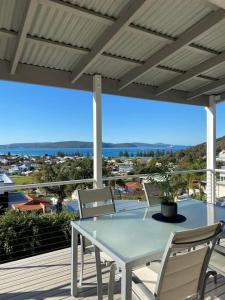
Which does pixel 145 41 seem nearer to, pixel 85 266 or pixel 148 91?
pixel 148 91

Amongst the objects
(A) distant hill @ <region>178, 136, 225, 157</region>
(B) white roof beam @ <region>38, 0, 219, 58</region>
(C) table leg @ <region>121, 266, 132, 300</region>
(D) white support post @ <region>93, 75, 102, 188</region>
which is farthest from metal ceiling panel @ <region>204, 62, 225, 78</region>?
(C) table leg @ <region>121, 266, 132, 300</region>

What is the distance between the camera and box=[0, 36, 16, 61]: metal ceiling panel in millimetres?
3058

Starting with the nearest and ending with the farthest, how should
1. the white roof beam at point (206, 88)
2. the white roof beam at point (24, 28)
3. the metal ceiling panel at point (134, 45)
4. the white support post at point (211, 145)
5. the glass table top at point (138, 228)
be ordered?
the glass table top at point (138, 228) < the white roof beam at point (24, 28) < the metal ceiling panel at point (134, 45) < the white roof beam at point (206, 88) < the white support post at point (211, 145)

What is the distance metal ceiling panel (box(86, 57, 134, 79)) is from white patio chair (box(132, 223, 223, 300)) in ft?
9.15

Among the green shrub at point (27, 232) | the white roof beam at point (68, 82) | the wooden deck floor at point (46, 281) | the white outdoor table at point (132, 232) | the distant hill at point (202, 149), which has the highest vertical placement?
the white roof beam at point (68, 82)

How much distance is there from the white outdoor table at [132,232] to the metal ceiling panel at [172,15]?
2103 millimetres

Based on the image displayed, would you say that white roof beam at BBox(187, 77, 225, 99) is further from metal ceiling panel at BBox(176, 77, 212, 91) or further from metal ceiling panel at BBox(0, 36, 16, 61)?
metal ceiling panel at BBox(0, 36, 16, 61)

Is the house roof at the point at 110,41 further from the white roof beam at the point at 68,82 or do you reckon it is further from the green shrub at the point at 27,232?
the green shrub at the point at 27,232

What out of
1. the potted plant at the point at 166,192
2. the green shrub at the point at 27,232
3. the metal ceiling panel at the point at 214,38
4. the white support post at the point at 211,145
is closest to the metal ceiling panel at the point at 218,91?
the white support post at the point at 211,145

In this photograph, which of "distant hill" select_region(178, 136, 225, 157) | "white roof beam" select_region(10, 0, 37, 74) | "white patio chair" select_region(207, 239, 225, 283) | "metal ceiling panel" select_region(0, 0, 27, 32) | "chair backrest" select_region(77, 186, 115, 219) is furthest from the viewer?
"distant hill" select_region(178, 136, 225, 157)

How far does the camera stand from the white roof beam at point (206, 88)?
4.78 m

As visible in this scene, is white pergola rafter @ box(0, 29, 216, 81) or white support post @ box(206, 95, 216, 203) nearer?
white pergola rafter @ box(0, 29, 216, 81)

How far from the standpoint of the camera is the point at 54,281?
9.36 feet

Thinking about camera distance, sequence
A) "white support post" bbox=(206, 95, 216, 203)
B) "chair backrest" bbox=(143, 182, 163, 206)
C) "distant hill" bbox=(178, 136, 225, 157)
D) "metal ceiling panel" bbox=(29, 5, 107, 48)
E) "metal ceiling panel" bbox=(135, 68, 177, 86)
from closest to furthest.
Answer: "metal ceiling panel" bbox=(29, 5, 107, 48), "chair backrest" bbox=(143, 182, 163, 206), "metal ceiling panel" bbox=(135, 68, 177, 86), "white support post" bbox=(206, 95, 216, 203), "distant hill" bbox=(178, 136, 225, 157)
